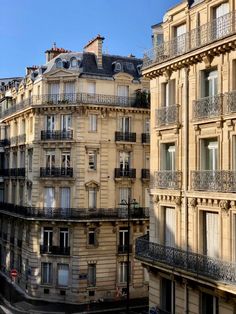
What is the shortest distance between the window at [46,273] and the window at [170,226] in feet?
56.4

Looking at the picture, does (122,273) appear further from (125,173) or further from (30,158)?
(30,158)

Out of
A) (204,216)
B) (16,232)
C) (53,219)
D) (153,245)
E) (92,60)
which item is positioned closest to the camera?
(204,216)

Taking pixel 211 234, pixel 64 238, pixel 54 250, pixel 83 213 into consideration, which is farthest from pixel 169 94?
pixel 54 250

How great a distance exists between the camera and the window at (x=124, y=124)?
3751cm

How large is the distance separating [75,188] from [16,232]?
8941 millimetres

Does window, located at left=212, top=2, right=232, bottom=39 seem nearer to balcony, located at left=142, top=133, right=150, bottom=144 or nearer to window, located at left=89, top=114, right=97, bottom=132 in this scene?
window, located at left=89, top=114, right=97, bottom=132

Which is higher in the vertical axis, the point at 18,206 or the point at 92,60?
the point at 92,60

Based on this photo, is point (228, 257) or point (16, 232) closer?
point (228, 257)

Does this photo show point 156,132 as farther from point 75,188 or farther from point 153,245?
point 75,188

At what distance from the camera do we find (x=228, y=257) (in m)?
17.6

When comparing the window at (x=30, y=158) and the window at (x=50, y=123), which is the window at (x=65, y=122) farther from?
the window at (x=30, y=158)

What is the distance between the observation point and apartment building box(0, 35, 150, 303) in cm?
3581

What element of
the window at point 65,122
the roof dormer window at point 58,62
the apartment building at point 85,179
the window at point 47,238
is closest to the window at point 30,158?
the apartment building at point 85,179

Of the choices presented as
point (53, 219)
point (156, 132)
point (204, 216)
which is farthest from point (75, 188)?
point (204, 216)
